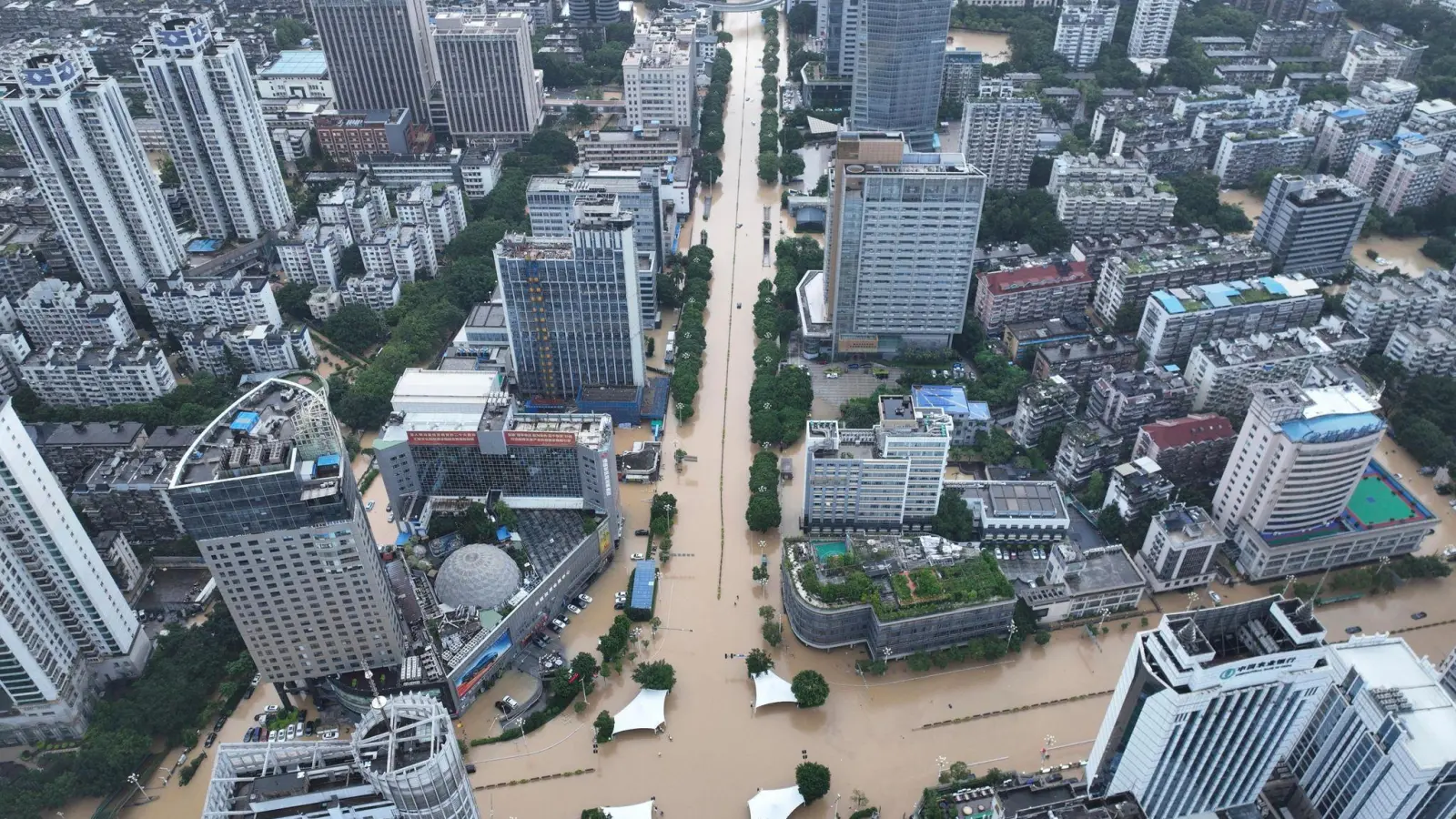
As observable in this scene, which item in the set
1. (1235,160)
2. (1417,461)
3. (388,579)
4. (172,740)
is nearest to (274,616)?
(388,579)

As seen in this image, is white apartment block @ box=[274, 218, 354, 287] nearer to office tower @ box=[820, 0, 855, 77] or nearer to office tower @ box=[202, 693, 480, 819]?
office tower @ box=[202, 693, 480, 819]

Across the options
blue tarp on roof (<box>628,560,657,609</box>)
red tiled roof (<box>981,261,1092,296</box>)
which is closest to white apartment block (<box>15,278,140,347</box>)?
blue tarp on roof (<box>628,560,657,609</box>)

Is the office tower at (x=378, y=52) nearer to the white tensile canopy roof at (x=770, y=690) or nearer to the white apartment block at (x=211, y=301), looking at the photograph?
the white apartment block at (x=211, y=301)

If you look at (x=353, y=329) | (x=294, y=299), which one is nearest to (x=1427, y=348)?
(x=353, y=329)

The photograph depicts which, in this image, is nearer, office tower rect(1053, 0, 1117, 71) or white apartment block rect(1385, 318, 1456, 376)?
white apartment block rect(1385, 318, 1456, 376)

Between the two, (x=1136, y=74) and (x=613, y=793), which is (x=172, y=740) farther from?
(x=1136, y=74)

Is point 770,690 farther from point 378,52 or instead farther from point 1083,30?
point 1083,30
